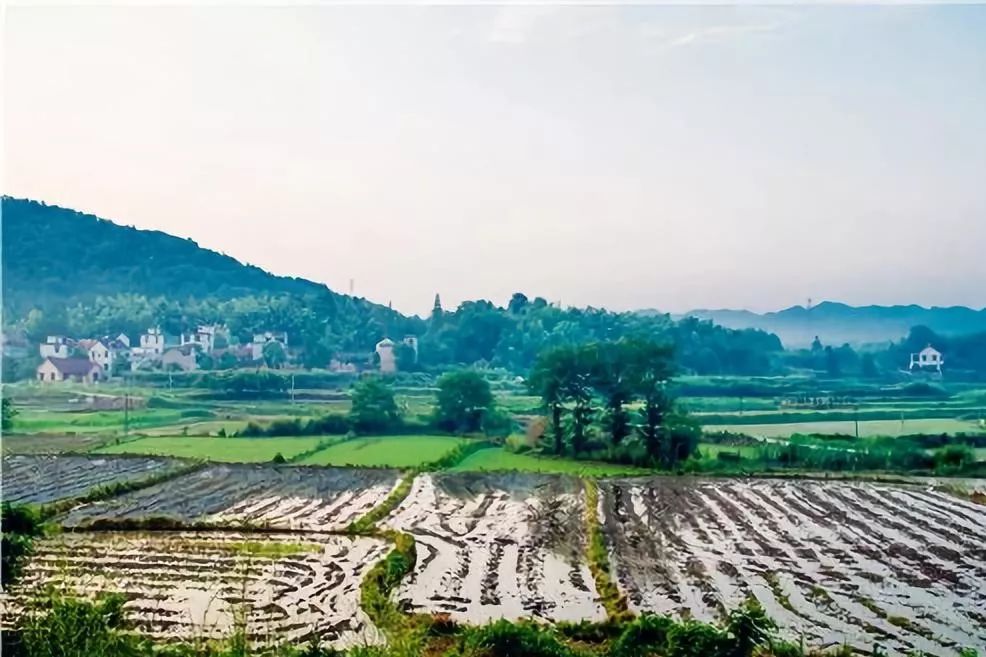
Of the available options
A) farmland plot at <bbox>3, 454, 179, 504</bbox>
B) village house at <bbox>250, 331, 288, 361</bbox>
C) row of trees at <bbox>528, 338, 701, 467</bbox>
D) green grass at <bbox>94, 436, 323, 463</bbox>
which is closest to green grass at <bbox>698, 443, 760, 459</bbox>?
row of trees at <bbox>528, 338, 701, 467</bbox>

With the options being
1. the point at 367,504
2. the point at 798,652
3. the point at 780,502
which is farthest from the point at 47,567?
the point at 780,502

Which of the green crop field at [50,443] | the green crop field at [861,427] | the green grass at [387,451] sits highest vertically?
the green crop field at [50,443]

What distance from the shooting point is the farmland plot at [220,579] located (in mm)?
7004

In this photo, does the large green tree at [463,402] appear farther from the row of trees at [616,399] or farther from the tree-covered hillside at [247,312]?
the tree-covered hillside at [247,312]

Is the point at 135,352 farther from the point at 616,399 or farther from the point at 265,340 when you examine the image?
the point at 616,399

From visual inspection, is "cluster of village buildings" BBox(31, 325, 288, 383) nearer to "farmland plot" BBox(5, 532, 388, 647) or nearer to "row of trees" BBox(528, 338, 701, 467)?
A: "row of trees" BBox(528, 338, 701, 467)

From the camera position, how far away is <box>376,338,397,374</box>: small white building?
1430 inches

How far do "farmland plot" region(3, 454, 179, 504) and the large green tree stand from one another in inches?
300

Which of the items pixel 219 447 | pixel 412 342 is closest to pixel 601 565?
pixel 219 447

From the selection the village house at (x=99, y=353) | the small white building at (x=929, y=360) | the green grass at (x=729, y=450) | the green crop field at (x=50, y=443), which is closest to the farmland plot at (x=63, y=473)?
the green crop field at (x=50, y=443)

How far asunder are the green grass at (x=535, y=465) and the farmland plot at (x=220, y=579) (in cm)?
707

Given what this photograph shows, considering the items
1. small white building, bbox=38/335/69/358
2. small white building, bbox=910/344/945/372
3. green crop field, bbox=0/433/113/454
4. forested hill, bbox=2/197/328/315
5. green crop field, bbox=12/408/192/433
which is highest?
forested hill, bbox=2/197/328/315

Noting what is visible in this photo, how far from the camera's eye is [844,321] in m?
62.6

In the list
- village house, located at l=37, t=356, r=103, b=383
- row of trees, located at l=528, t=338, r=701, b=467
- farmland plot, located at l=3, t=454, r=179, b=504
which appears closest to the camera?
farmland plot, located at l=3, t=454, r=179, b=504
